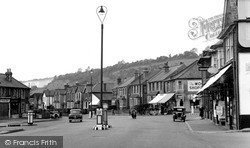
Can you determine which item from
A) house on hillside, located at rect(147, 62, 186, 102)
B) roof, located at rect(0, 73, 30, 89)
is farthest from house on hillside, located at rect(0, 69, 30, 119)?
house on hillside, located at rect(147, 62, 186, 102)

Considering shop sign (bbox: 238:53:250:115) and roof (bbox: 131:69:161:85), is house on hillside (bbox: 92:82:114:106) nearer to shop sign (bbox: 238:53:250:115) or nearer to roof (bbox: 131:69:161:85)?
roof (bbox: 131:69:161:85)

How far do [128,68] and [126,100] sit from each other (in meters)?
89.1

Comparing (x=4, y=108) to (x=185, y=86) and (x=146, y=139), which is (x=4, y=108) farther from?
(x=146, y=139)

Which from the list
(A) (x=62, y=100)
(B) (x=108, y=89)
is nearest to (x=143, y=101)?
(B) (x=108, y=89)

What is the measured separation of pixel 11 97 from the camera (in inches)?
2790

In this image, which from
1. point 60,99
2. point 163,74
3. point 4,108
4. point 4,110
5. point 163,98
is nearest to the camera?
point 4,110

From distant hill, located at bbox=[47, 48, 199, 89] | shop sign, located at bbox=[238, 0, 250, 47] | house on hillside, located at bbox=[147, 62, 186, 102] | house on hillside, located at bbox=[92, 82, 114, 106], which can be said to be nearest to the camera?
shop sign, located at bbox=[238, 0, 250, 47]

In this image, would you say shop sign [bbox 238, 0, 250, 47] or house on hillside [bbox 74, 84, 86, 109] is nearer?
shop sign [bbox 238, 0, 250, 47]

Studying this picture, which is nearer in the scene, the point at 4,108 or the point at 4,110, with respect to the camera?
the point at 4,110

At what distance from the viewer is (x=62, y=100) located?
13062 centimetres

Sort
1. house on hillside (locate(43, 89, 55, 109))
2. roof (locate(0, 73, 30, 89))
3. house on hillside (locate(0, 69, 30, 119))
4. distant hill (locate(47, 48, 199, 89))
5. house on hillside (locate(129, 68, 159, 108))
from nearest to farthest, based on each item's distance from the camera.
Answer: house on hillside (locate(0, 69, 30, 119)) → roof (locate(0, 73, 30, 89)) → house on hillside (locate(129, 68, 159, 108)) → house on hillside (locate(43, 89, 55, 109)) → distant hill (locate(47, 48, 199, 89))

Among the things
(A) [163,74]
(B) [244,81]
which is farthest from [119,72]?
(B) [244,81]

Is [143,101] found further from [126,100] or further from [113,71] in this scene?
[113,71]

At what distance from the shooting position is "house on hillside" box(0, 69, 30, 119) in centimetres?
6844
